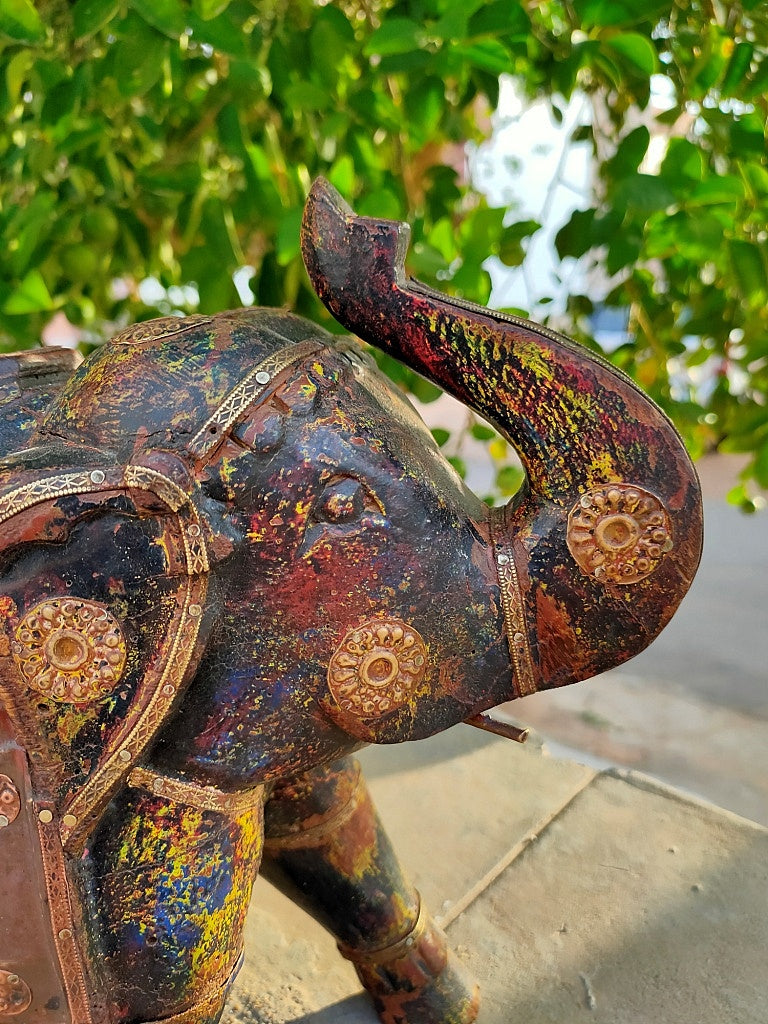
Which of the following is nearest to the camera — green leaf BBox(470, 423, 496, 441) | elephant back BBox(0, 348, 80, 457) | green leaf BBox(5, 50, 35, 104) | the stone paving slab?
elephant back BBox(0, 348, 80, 457)

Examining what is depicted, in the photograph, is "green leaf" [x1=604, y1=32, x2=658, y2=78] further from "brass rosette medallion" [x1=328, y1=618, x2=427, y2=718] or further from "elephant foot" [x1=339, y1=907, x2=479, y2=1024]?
"elephant foot" [x1=339, y1=907, x2=479, y2=1024]

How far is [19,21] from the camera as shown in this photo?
2.62 ft

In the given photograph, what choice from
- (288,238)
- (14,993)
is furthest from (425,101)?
(14,993)

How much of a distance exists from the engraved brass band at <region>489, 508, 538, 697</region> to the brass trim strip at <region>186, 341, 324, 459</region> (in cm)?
19

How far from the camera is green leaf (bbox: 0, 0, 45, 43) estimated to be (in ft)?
2.61

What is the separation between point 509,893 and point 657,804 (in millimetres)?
268

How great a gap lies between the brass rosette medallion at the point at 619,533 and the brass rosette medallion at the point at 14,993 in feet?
1.55

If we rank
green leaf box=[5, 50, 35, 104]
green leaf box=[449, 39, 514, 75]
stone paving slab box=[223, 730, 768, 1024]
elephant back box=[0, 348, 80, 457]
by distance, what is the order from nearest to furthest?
elephant back box=[0, 348, 80, 457] < green leaf box=[449, 39, 514, 75] < green leaf box=[5, 50, 35, 104] < stone paving slab box=[223, 730, 768, 1024]

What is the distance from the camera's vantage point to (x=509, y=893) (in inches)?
47.0

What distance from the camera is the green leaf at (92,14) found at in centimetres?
77

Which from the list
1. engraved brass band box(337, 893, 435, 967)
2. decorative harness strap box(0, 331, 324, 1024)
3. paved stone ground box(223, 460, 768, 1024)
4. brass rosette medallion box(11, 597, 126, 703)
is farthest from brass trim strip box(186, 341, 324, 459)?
paved stone ground box(223, 460, 768, 1024)

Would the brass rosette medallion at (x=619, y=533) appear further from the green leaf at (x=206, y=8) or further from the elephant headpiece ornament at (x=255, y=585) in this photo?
the green leaf at (x=206, y=8)

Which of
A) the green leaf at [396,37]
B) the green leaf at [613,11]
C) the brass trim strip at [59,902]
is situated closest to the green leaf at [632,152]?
the green leaf at [613,11]

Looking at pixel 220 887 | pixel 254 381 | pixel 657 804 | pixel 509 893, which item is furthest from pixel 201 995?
pixel 657 804
